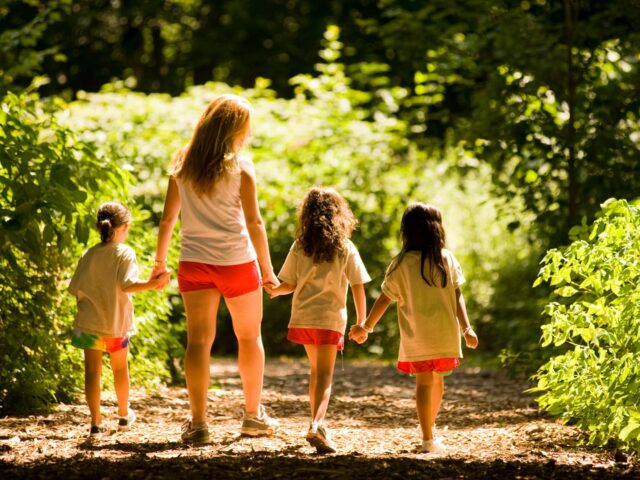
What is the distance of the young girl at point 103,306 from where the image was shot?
17.3ft

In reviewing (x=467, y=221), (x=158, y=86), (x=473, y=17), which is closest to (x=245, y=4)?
(x=158, y=86)

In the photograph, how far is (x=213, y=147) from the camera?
16.3 ft

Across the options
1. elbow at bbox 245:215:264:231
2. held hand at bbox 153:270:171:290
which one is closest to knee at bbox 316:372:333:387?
elbow at bbox 245:215:264:231

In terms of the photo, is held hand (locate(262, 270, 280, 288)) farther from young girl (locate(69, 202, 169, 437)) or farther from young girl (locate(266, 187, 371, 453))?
young girl (locate(69, 202, 169, 437))

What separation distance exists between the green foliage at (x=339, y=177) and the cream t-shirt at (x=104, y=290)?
14.4 feet

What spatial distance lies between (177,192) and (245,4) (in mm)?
16988

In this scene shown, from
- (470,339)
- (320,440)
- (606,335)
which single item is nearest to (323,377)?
(320,440)

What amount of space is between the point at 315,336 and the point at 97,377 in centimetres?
126

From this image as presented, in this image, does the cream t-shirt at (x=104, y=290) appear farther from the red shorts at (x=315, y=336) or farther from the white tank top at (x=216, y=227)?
the red shorts at (x=315, y=336)

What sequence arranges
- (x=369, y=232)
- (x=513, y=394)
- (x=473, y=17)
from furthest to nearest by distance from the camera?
(x=369, y=232) < (x=473, y=17) < (x=513, y=394)

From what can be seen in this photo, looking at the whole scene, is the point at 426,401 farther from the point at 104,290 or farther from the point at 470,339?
the point at 104,290

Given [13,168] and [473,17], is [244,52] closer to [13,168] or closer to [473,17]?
[473,17]

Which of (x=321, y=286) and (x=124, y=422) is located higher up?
(x=321, y=286)

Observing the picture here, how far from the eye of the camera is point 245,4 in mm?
21344
